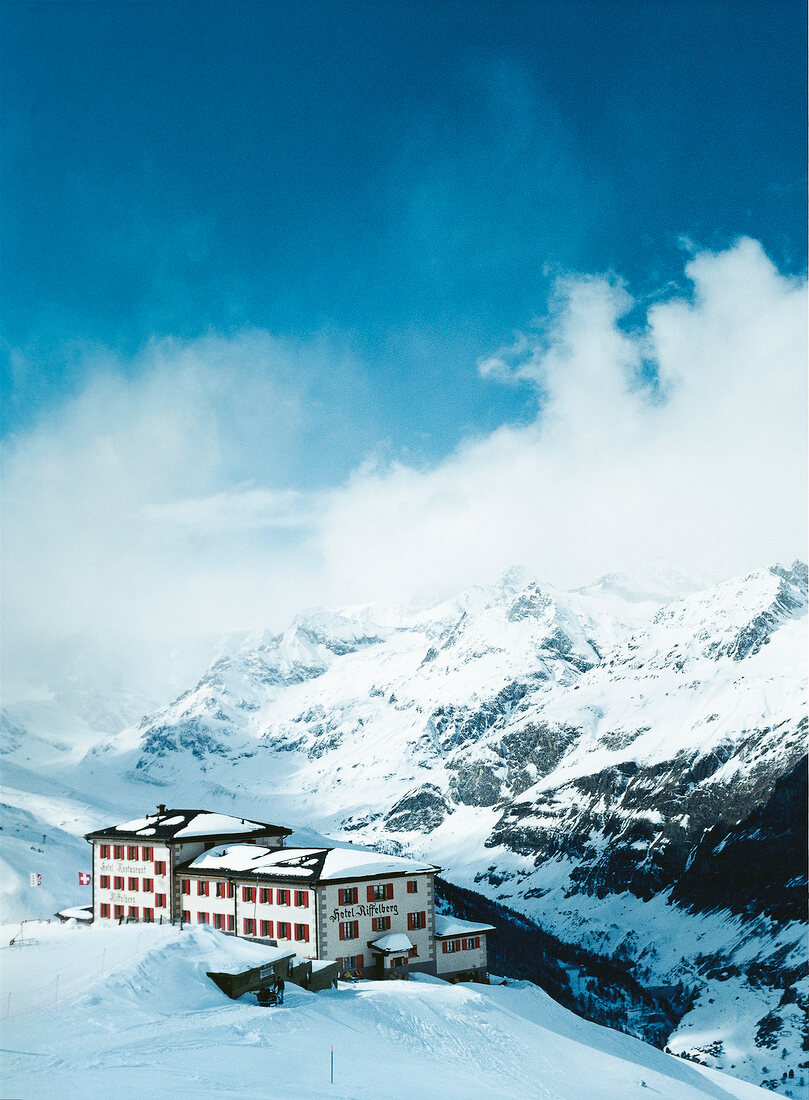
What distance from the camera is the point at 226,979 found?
45.6 m

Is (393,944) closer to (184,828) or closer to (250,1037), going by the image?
(184,828)

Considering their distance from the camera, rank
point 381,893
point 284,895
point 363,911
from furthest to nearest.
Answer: point 381,893 → point 363,911 → point 284,895

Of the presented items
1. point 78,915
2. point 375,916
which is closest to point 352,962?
point 375,916

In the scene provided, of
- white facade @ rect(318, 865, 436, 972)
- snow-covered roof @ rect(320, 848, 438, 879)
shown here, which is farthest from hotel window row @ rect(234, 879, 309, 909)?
snow-covered roof @ rect(320, 848, 438, 879)

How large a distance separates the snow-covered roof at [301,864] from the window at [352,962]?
5.59 m

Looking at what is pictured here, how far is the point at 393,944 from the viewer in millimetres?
71375

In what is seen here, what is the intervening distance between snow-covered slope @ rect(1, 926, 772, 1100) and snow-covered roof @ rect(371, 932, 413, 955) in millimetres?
8672

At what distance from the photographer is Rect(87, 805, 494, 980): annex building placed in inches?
2756

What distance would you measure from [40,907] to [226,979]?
111905 millimetres

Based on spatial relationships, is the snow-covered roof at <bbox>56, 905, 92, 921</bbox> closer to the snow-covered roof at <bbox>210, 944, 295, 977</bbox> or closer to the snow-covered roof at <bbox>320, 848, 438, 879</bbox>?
the snow-covered roof at <bbox>320, 848, 438, 879</bbox>

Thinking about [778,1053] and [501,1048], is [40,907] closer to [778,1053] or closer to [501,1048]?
[501,1048]

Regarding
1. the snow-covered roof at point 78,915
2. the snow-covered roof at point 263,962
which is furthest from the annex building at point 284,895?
the snow-covered roof at point 263,962

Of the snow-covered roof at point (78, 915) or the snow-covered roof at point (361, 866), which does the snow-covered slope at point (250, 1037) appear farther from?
the snow-covered roof at point (78, 915)

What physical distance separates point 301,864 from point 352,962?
325 inches
